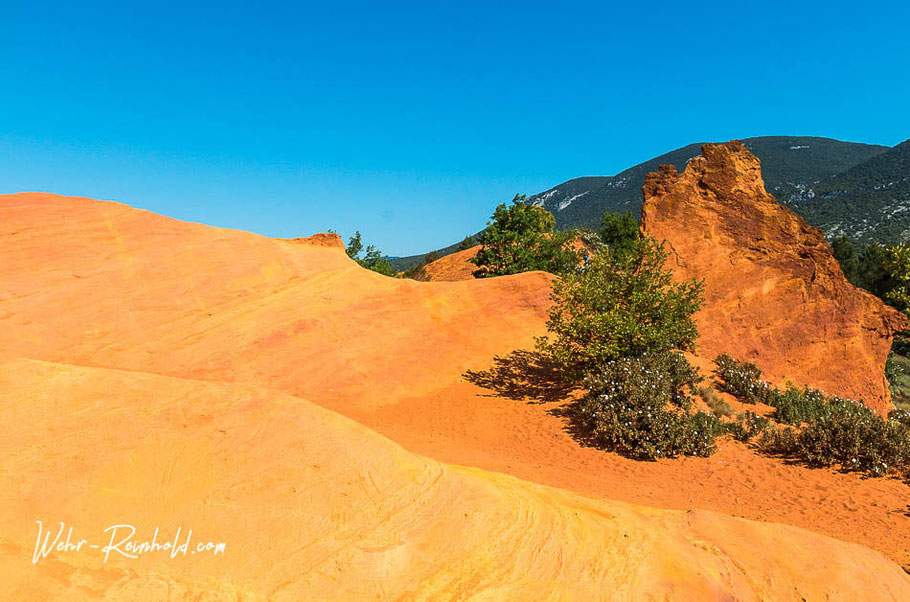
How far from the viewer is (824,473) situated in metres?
8.17

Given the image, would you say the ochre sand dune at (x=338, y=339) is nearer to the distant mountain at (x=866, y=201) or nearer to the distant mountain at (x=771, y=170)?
the distant mountain at (x=866, y=201)

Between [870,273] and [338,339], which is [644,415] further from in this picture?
[870,273]

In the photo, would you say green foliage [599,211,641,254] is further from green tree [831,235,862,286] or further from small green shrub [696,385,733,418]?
small green shrub [696,385,733,418]

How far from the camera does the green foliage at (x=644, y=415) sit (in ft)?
29.1

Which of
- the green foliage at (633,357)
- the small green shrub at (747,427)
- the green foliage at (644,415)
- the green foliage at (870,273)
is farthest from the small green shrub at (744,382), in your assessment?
the green foliage at (870,273)

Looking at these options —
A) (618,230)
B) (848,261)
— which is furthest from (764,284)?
(848,261)

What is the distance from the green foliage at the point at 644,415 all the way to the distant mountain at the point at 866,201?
47.7 m

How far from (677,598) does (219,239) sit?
51.3 ft

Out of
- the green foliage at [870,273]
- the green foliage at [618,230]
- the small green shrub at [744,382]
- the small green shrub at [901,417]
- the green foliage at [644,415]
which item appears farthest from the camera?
the green foliage at [618,230]

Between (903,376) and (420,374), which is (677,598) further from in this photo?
(903,376)

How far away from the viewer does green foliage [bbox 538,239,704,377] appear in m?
11.2

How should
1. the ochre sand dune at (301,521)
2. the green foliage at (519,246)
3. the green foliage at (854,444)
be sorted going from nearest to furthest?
the ochre sand dune at (301,521)
the green foliage at (854,444)
the green foliage at (519,246)

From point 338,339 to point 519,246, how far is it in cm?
1418

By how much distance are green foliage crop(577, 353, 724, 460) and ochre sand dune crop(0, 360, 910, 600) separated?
4.16 meters
